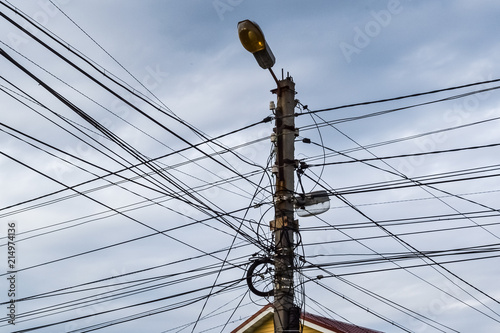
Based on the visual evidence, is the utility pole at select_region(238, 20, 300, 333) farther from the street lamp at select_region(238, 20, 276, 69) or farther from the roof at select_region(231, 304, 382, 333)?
the roof at select_region(231, 304, 382, 333)

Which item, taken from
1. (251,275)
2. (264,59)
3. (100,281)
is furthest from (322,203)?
(100,281)

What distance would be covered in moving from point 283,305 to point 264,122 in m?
3.50

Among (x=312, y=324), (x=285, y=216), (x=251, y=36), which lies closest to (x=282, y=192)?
(x=285, y=216)

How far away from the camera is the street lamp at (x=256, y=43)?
35.7 ft

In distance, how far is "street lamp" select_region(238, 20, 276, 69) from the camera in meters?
10.9

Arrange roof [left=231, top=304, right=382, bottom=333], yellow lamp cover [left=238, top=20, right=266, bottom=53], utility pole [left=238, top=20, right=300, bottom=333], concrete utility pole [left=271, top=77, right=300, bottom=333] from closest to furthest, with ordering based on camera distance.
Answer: yellow lamp cover [left=238, top=20, right=266, bottom=53], utility pole [left=238, top=20, right=300, bottom=333], concrete utility pole [left=271, top=77, right=300, bottom=333], roof [left=231, top=304, right=382, bottom=333]

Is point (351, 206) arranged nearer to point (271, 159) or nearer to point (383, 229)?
point (383, 229)

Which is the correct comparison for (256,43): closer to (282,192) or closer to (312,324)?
(282,192)

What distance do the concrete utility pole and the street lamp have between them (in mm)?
1135

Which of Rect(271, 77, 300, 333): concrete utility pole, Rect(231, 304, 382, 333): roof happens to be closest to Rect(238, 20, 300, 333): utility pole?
Rect(271, 77, 300, 333): concrete utility pole

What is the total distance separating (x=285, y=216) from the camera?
1209 centimetres

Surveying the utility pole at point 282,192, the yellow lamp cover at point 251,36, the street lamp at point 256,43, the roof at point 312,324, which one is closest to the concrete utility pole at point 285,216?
→ the utility pole at point 282,192

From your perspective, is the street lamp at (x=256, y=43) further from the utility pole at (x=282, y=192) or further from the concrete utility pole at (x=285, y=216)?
the concrete utility pole at (x=285, y=216)

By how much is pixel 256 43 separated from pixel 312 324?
8.85 m
